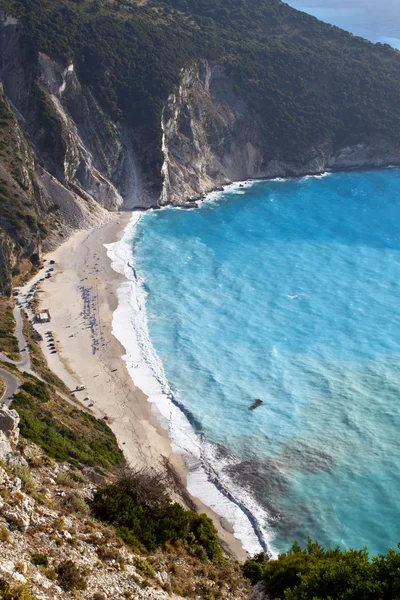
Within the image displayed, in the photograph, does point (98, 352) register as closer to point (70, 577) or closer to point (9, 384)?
point (9, 384)

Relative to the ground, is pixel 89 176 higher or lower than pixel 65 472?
higher

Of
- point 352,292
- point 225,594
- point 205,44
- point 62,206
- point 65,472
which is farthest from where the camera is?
point 205,44

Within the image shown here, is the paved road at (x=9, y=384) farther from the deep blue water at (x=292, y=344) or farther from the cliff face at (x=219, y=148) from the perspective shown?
the cliff face at (x=219, y=148)

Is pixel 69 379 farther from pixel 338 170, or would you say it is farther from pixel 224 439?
pixel 338 170

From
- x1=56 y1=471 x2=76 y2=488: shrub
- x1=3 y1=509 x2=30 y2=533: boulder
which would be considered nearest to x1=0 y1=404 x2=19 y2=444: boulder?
x1=56 y1=471 x2=76 y2=488: shrub

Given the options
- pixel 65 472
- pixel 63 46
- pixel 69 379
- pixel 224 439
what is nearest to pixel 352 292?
pixel 224 439

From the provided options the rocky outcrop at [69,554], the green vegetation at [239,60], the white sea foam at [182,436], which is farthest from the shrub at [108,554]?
the green vegetation at [239,60]

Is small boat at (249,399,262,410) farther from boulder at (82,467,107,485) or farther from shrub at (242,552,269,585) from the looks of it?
shrub at (242,552,269,585)
